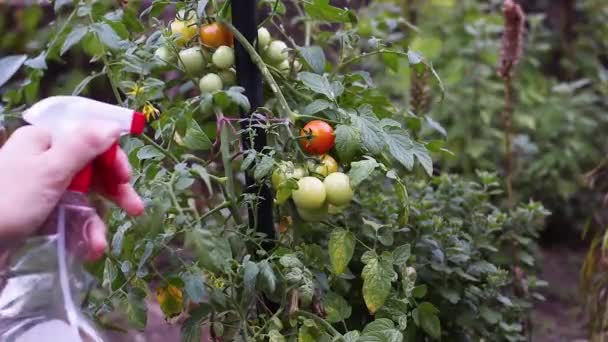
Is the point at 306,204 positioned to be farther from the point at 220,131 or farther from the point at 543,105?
the point at 543,105

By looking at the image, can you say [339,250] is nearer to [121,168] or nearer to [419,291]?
[419,291]

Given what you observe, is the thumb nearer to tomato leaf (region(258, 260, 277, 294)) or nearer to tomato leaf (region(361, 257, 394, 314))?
tomato leaf (region(258, 260, 277, 294))

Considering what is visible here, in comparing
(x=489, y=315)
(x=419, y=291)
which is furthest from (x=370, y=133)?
(x=489, y=315)

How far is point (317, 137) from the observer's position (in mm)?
1152

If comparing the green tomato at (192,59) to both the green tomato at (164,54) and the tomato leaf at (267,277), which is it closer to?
the green tomato at (164,54)

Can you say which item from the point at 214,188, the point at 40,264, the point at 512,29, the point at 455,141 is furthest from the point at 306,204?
the point at 455,141

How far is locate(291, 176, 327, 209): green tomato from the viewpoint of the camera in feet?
3.60

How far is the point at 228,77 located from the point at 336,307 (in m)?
0.41

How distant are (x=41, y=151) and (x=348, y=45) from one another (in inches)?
26.9

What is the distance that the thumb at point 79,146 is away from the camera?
801 mm

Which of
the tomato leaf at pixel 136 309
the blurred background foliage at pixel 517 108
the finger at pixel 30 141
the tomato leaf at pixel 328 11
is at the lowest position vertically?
the blurred background foliage at pixel 517 108

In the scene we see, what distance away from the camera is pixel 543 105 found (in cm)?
320

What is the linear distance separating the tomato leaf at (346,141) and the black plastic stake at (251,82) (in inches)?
5.1

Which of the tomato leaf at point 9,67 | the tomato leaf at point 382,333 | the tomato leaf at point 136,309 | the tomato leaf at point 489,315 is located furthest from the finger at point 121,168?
the tomato leaf at point 489,315
